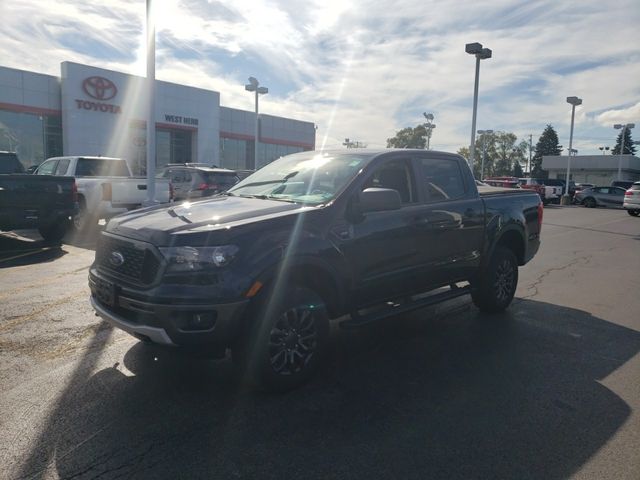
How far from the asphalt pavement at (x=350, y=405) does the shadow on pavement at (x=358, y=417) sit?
0.04 ft

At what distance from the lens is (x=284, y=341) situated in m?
3.83

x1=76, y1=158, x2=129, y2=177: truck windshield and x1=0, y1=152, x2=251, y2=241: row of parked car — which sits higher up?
x1=76, y1=158, x2=129, y2=177: truck windshield

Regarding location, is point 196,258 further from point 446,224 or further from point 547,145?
point 547,145

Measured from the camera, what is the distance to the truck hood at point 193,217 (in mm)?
3656

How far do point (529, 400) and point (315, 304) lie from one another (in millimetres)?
1752

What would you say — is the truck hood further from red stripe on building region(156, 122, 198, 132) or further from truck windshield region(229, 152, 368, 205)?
red stripe on building region(156, 122, 198, 132)

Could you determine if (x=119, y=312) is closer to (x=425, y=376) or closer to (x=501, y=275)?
(x=425, y=376)

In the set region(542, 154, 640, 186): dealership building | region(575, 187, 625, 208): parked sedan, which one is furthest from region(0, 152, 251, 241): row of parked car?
region(542, 154, 640, 186): dealership building

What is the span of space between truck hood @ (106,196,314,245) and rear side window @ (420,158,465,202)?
1691 millimetres

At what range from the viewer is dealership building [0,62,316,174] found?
27469 millimetres

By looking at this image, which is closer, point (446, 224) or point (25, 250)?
point (446, 224)

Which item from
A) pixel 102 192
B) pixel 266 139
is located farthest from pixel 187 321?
pixel 266 139

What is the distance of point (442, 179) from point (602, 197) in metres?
33.0

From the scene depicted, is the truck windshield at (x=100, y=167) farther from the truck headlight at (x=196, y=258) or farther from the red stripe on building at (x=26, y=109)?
the red stripe on building at (x=26, y=109)
